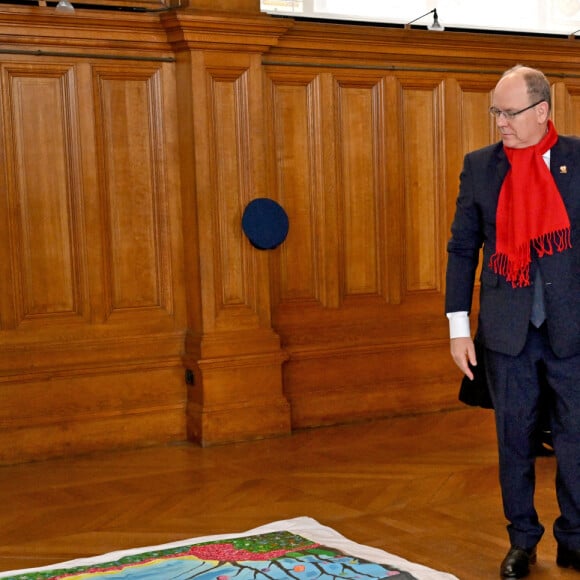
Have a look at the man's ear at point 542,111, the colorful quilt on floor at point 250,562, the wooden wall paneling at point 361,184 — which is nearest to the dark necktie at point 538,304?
the man's ear at point 542,111

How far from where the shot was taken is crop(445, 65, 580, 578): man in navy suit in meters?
3.57

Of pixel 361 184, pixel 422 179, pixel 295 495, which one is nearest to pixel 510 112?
pixel 295 495

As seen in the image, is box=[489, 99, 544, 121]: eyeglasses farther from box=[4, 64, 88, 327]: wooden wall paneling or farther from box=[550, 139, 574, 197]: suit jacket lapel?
box=[4, 64, 88, 327]: wooden wall paneling

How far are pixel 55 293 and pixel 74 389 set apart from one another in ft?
1.74

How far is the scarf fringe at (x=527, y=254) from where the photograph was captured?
356 cm

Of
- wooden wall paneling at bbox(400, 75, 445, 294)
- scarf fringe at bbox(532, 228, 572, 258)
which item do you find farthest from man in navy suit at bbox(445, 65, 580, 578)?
wooden wall paneling at bbox(400, 75, 445, 294)

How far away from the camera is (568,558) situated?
377 cm

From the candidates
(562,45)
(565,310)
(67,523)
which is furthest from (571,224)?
(562,45)

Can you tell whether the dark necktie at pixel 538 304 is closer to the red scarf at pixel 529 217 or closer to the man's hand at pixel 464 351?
the red scarf at pixel 529 217

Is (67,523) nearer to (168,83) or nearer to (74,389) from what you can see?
(74,389)

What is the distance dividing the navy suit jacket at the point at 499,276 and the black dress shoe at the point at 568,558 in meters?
0.71

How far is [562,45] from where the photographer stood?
7.25m

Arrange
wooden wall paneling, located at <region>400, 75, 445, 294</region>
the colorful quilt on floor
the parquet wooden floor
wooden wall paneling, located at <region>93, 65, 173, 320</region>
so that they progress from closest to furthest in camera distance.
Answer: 1. the colorful quilt on floor
2. the parquet wooden floor
3. wooden wall paneling, located at <region>93, 65, 173, 320</region>
4. wooden wall paneling, located at <region>400, 75, 445, 294</region>

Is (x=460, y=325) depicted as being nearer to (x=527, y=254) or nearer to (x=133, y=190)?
(x=527, y=254)
